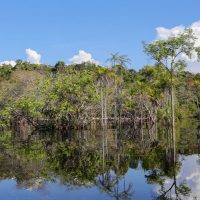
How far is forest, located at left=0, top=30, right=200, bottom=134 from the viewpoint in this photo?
147 feet

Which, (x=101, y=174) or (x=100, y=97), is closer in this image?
(x=101, y=174)

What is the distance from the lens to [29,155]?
77.6 ft

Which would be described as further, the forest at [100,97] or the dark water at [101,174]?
the forest at [100,97]

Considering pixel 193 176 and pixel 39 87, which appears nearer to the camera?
pixel 193 176

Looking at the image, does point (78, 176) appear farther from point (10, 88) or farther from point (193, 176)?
point (10, 88)

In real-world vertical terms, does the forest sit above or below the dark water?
above

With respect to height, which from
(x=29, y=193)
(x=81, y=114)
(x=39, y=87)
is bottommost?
(x=29, y=193)

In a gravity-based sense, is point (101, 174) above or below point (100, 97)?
below

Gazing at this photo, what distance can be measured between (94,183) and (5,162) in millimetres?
7684

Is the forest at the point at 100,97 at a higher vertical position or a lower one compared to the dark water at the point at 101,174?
higher

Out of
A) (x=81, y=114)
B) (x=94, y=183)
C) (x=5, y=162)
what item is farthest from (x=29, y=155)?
(x=81, y=114)

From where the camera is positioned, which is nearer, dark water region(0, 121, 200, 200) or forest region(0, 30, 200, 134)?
dark water region(0, 121, 200, 200)

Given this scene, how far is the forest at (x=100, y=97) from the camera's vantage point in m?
44.9

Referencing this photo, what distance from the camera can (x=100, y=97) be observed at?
5159 cm
